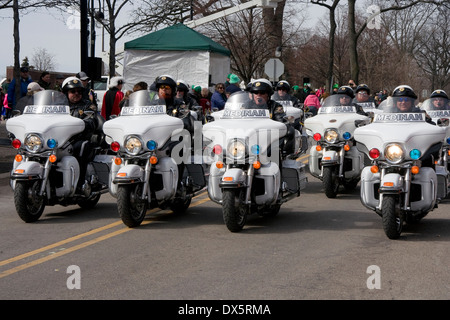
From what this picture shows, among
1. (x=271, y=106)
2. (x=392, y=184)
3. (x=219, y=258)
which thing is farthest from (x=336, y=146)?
(x=219, y=258)

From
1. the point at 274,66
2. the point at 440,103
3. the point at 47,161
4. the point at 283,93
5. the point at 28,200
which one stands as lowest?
the point at 28,200

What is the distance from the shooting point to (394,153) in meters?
9.40

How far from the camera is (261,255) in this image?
27.9ft

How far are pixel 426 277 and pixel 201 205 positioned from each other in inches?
218

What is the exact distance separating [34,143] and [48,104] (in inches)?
29.9

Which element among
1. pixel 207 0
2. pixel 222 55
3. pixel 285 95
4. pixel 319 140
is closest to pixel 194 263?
pixel 319 140

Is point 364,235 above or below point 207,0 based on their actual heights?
below

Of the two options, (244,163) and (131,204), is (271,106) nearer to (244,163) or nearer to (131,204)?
(244,163)

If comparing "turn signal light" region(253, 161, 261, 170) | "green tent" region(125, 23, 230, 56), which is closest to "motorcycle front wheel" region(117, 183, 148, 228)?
"turn signal light" region(253, 161, 261, 170)

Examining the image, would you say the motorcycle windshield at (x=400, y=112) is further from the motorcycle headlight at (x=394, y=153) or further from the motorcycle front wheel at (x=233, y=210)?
the motorcycle front wheel at (x=233, y=210)

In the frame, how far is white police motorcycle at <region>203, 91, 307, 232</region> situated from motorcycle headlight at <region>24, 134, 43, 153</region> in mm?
2154

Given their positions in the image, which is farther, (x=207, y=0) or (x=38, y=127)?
(x=207, y=0)

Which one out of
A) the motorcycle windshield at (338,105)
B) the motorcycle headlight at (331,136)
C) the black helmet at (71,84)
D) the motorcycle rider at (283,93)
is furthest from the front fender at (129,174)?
the motorcycle rider at (283,93)
